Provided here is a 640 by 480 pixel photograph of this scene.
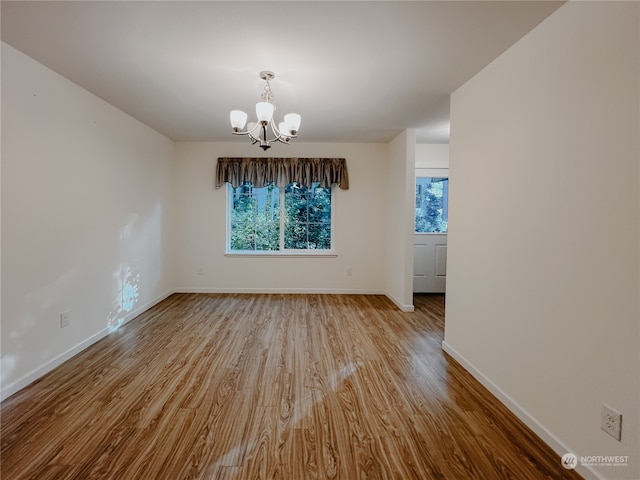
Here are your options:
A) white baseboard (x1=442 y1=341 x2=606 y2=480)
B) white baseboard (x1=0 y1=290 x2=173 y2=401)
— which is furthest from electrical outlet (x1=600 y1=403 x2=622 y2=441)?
white baseboard (x1=0 y1=290 x2=173 y2=401)

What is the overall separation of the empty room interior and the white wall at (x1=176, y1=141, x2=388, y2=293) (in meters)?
1.09

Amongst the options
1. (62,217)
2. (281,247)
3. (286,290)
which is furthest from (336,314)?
(62,217)

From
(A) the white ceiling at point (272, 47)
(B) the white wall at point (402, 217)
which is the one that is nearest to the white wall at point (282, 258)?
(B) the white wall at point (402, 217)

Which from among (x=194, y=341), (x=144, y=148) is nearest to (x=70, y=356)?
(x=194, y=341)

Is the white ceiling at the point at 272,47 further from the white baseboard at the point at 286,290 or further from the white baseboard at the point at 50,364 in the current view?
the white baseboard at the point at 286,290

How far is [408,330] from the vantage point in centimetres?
348

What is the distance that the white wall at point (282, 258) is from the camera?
5043 millimetres

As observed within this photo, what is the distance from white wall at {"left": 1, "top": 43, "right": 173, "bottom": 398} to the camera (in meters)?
2.17

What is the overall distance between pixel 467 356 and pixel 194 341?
253 cm

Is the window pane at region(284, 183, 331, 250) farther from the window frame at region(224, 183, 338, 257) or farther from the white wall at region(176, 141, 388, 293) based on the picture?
the white wall at region(176, 141, 388, 293)

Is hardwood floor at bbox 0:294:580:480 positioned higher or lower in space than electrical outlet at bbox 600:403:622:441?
lower

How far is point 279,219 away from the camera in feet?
17.1

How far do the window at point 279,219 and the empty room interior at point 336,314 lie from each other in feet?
4.80

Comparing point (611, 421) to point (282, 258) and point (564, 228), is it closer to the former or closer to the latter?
point (564, 228)
